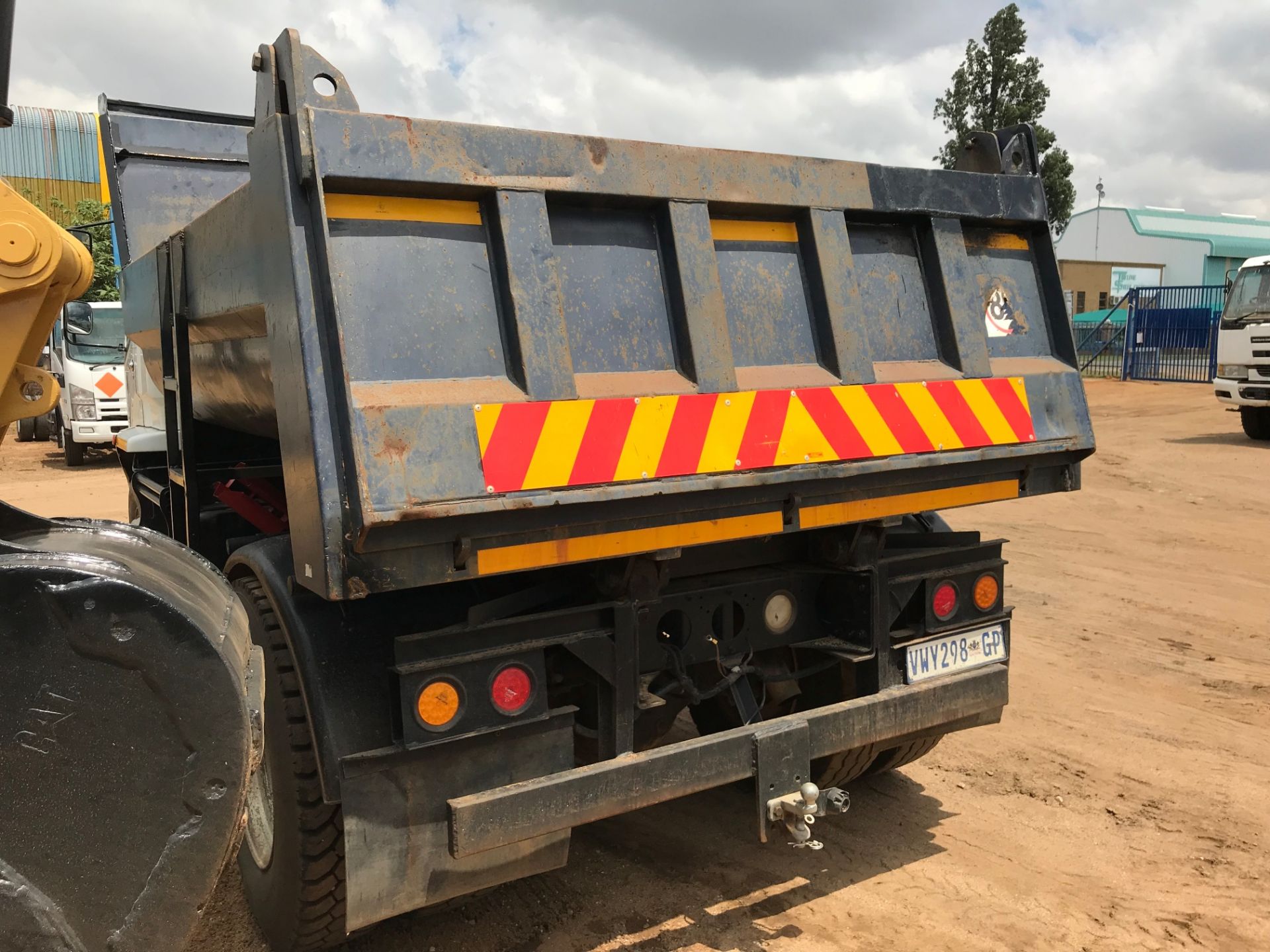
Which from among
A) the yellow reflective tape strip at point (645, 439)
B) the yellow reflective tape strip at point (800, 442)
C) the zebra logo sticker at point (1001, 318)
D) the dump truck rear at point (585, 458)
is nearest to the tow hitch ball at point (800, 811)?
the dump truck rear at point (585, 458)

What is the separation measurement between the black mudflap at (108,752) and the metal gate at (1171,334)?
23.4 m

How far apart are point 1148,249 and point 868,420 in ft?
160

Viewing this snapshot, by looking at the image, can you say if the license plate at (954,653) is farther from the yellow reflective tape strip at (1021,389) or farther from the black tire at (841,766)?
the yellow reflective tape strip at (1021,389)

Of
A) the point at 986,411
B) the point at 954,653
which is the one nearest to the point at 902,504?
the point at 986,411

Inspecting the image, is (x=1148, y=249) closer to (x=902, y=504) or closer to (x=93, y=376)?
(x=93, y=376)

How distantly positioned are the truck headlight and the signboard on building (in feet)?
124

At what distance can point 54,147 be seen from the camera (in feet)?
82.1

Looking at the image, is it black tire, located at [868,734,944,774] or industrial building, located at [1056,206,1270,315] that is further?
industrial building, located at [1056,206,1270,315]

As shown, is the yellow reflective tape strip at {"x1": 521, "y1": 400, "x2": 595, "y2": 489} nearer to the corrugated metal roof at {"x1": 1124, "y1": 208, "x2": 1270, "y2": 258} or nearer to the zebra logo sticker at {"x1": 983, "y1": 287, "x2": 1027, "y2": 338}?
the zebra logo sticker at {"x1": 983, "y1": 287, "x2": 1027, "y2": 338}

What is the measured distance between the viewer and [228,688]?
1.65 meters

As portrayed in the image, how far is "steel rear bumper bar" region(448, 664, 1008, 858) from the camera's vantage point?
8.40 ft

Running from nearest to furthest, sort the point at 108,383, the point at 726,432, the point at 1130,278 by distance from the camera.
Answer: the point at 726,432, the point at 108,383, the point at 1130,278

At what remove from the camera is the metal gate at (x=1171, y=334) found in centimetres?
2158

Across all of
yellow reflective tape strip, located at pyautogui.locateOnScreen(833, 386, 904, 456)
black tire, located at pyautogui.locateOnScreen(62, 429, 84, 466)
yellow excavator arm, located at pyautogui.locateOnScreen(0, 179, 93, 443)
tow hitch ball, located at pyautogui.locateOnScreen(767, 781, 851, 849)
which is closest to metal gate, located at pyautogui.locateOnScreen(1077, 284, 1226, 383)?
black tire, located at pyautogui.locateOnScreen(62, 429, 84, 466)
